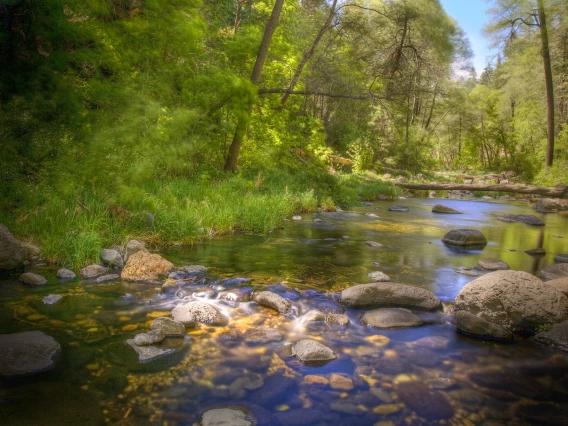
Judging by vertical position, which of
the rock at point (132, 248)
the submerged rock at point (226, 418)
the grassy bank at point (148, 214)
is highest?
the grassy bank at point (148, 214)

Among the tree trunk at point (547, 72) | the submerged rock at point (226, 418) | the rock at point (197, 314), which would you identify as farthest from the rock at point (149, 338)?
the tree trunk at point (547, 72)

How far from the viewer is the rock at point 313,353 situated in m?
3.67

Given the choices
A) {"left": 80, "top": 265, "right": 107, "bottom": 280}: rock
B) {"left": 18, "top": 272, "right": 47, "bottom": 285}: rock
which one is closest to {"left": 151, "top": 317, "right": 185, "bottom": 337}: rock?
{"left": 80, "top": 265, "right": 107, "bottom": 280}: rock

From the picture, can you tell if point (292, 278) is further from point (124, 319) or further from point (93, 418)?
point (93, 418)

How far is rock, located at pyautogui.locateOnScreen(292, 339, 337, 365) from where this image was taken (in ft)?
12.0

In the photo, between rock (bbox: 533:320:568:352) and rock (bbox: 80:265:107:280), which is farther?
rock (bbox: 80:265:107:280)

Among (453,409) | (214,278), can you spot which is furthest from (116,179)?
(453,409)

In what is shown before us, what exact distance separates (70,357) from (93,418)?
933 millimetres

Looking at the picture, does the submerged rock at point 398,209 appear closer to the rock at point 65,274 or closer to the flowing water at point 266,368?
the flowing water at point 266,368

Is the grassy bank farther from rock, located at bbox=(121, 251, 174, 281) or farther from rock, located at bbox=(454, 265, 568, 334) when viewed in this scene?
rock, located at bbox=(454, 265, 568, 334)

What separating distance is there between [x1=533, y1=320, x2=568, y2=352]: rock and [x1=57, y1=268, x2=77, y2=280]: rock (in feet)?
19.2

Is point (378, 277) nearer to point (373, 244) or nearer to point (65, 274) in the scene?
point (373, 244)

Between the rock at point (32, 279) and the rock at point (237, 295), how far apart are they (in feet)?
7.63

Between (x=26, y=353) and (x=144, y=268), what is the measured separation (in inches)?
94.7
